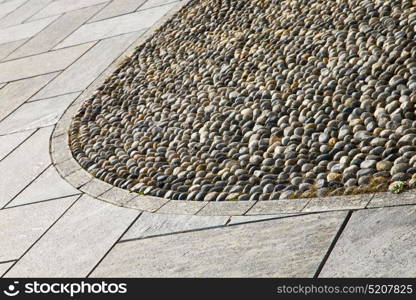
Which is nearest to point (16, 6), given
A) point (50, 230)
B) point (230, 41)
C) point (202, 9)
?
point (202, 9)

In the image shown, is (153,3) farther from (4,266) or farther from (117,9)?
(4,266)

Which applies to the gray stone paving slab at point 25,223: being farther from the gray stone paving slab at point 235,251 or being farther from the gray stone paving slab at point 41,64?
the gray stone paving slab at point 41,64

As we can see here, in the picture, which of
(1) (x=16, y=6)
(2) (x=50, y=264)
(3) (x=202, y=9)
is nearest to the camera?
(2) (x=50, y=264)

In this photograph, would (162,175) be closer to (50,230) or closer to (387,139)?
(50,230)

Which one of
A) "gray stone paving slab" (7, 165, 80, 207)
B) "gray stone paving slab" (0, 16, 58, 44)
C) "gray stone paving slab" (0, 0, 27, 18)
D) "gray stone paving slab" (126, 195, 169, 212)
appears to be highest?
"gray stone paving slab" (0, 0, 27, 18)

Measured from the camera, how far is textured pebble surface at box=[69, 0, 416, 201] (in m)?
4.52

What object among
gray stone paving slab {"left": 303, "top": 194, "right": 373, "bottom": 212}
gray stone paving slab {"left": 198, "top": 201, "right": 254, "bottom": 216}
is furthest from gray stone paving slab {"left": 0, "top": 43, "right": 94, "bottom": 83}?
gray stone paving slab {"left": 303, "top": 194, "right": 373, "bottom": 212}

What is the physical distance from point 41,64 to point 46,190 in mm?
3262

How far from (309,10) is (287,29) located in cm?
41

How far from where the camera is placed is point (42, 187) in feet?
17.9

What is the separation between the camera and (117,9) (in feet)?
30.5

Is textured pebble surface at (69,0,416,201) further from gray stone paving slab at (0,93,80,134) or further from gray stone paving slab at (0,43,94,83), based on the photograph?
gray stone paving slab at (0,43,94,83)

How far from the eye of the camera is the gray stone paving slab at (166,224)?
A: 4344mm

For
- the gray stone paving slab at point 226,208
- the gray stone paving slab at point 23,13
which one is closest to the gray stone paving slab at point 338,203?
the gray stone paving slab at point 226,208
